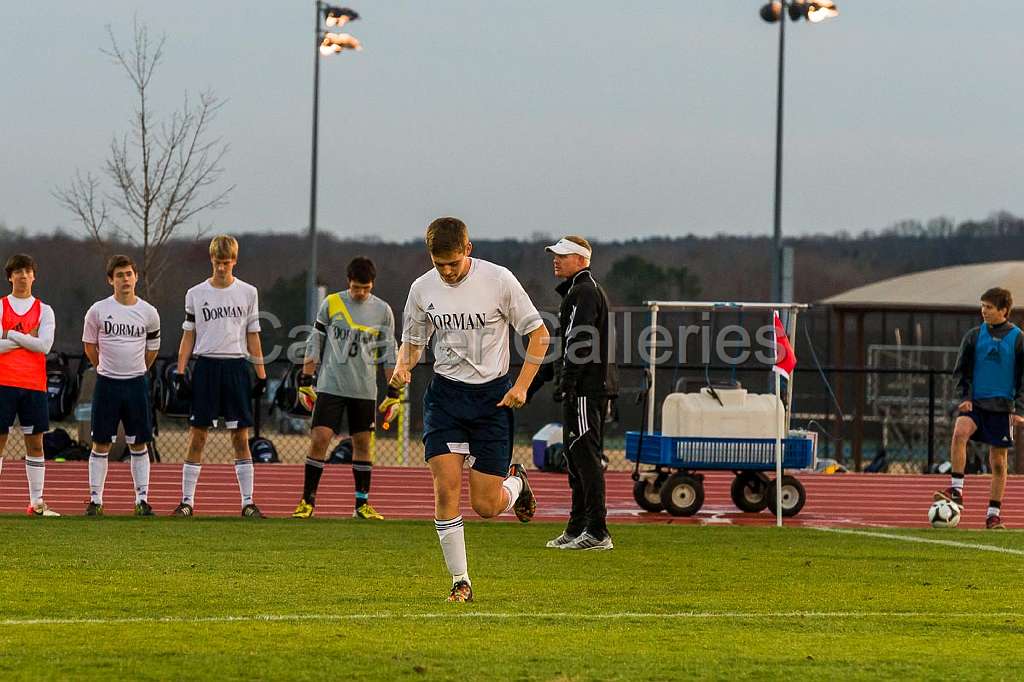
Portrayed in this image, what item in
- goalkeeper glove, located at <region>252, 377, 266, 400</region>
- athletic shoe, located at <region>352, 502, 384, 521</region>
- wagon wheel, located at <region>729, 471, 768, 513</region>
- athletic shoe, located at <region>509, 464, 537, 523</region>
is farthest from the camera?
wagon wheel, located at <region>729, 471, 768, 513</region>

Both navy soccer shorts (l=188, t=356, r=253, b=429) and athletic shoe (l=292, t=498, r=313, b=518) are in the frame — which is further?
athletic shoe (l=292, t=498, r=313, b=518)

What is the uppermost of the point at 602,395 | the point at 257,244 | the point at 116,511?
the point at 257,244

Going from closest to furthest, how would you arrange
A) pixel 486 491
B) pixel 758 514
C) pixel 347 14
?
1. pixel 486 491
2. pixel 758 514
3. pixel 347 14

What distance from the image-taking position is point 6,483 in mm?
15703

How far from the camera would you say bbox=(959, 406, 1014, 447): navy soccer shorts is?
12.9 meters

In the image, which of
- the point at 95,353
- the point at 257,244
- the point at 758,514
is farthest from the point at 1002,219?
the point at 95,353

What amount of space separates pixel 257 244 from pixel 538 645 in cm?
4231

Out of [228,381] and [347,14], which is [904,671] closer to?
[228,381]

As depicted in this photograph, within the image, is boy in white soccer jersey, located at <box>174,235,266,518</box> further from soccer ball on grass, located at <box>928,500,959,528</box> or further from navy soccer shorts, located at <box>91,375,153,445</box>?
soccer ball on grass, located at <box>928,500,959,528</box>

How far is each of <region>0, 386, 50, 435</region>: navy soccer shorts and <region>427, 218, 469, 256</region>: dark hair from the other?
216 inches

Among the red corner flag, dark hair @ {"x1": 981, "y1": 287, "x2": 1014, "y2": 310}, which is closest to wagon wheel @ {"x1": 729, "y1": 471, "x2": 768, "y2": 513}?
the red corner flag

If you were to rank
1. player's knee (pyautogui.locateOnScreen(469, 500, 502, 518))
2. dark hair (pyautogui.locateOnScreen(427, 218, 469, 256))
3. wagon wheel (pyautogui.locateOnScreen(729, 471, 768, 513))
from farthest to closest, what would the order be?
1. wagon wheel (pyautogui.locateOnScreen(729, 471, 768, 513))
2. player's knee (pyautogui.locateOnScreen(469, 500, 502, 518))
3. dark hair (pyautogui.locateOnScreen(427, 218, 469, 256))

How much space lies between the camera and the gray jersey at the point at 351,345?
11.9 m

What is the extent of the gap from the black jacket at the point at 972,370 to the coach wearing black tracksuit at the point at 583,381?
379 cm
